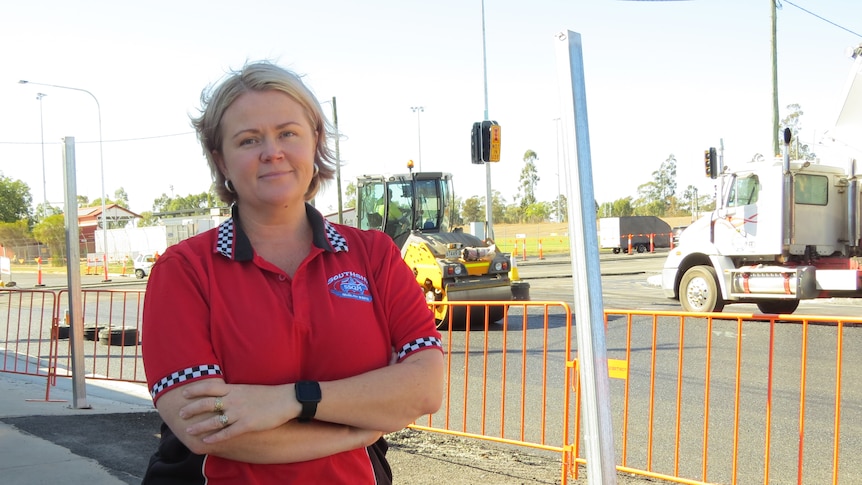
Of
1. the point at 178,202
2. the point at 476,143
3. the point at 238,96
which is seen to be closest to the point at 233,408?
the point at 238,96

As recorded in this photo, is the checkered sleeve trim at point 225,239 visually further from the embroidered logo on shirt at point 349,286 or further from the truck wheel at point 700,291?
the truck wheel at point 700,291

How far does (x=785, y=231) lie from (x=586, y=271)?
12124 millimetres

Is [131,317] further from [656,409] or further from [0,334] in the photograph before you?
[656,409]

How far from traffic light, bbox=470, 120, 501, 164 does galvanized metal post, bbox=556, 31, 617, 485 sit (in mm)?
11010

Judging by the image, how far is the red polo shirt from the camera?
174 cm

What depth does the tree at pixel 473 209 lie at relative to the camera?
92375 mm

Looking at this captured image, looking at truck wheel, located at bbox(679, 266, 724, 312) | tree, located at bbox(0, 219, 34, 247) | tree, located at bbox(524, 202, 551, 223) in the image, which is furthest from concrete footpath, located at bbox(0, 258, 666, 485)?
tree, located at bbox(524, 202, 551, 223)

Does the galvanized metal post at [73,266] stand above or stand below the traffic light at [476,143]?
below

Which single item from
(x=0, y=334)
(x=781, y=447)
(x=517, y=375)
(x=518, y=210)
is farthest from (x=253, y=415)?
(x=518, y=210)

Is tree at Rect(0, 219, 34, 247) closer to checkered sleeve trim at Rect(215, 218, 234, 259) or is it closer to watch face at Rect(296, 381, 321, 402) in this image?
checkered sleeve trim at Rect(215, 218, 234, 259)

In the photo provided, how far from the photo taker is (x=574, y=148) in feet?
6.48

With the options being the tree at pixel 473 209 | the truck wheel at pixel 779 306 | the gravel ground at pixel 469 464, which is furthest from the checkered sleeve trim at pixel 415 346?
the tree at pixel 473 209

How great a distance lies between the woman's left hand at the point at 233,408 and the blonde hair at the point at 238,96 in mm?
601

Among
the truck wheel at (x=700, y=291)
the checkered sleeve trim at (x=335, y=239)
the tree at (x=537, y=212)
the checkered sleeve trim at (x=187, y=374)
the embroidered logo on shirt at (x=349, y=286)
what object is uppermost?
the tree at (x=537, y=212)
